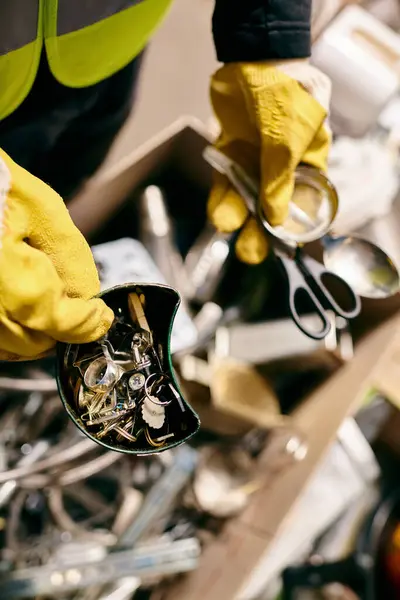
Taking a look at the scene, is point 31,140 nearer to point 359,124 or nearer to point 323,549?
point 359,124

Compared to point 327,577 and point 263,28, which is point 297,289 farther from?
point 327,577

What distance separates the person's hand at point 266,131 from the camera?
0.47m

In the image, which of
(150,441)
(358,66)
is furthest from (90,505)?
(358,66)

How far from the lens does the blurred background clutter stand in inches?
23.5

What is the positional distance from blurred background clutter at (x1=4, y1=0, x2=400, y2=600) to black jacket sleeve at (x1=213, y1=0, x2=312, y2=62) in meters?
0.16

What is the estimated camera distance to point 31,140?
0.50 metres

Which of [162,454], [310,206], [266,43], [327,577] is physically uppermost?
[266,43]

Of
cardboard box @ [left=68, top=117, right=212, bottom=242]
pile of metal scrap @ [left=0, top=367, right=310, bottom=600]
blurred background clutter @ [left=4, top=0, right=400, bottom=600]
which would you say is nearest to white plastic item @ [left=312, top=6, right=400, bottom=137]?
blurred background clutter @ [left=4, top=0, right=400, bottom=600]

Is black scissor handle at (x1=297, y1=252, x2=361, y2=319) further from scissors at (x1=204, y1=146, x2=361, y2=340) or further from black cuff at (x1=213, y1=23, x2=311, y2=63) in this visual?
black cuff at (x1=213, y1=23, x2=311, y2=63)

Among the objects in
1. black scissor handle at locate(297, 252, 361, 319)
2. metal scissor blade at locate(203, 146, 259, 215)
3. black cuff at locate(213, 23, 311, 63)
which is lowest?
black scissor handle at locate(297, 252, 361, 319)

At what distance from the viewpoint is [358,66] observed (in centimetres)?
78

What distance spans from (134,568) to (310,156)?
46cm

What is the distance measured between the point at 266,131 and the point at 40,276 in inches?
10.0

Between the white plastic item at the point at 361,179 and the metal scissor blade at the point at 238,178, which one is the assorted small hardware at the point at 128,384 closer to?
the metal scissor blade at the point at 238,178
